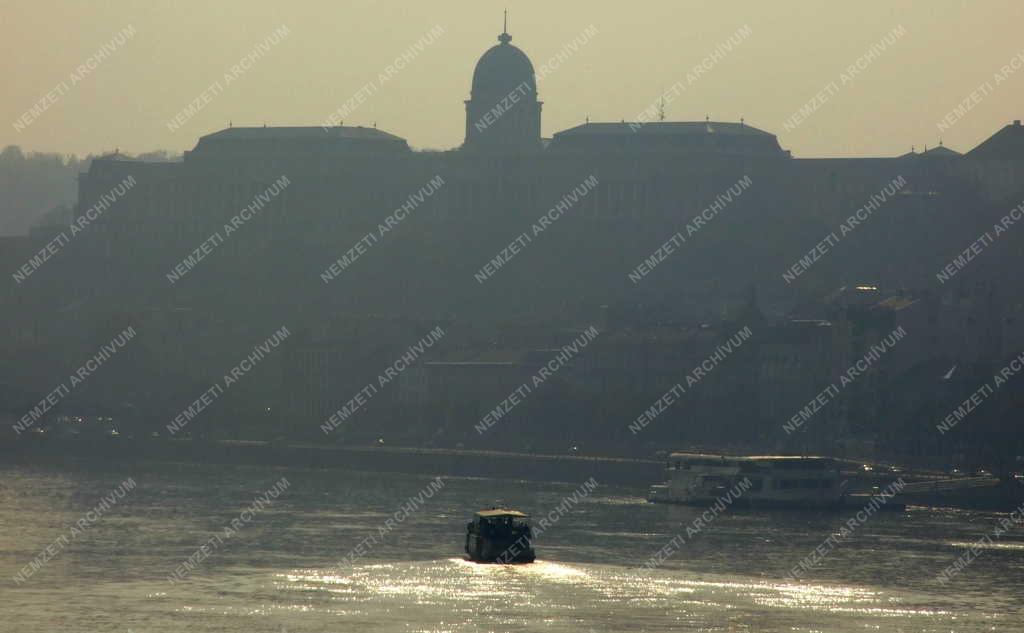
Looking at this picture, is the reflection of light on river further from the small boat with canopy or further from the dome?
the dome

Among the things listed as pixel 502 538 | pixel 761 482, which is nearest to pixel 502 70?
pixel 761 482

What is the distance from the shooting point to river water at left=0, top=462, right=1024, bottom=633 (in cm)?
8325

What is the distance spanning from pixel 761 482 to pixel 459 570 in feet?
65.5

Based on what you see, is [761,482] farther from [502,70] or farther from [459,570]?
[502,70]

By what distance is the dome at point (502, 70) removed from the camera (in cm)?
17762

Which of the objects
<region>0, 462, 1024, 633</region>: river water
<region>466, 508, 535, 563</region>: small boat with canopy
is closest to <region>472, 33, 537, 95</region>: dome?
<region>0, 462, 1024, 633</region>: river water

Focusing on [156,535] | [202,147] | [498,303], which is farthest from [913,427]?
[202,147]

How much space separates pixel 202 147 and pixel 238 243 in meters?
9.61

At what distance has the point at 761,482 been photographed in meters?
110

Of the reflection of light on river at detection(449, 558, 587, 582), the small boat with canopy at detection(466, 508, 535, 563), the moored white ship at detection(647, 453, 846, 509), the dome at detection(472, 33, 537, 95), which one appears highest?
the dome at detection(472, 33, 537, 95)

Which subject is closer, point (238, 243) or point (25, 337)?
point (25, 337)

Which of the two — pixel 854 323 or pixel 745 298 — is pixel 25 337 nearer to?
pixel 745 298

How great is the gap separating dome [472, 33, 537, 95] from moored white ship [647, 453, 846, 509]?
2681 inches

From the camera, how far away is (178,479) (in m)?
121
